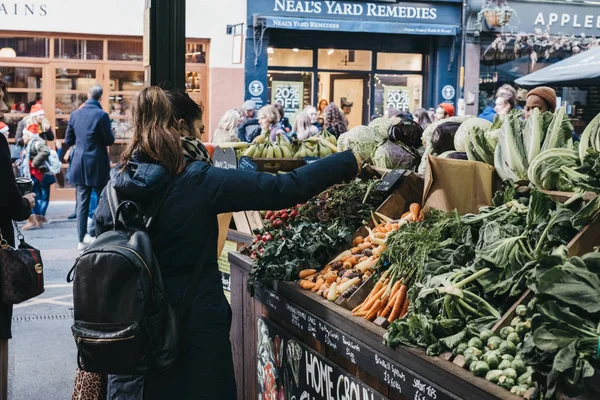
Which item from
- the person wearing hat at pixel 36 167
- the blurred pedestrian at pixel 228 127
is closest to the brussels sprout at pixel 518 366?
the blurred pedestrian at pixel 228 127

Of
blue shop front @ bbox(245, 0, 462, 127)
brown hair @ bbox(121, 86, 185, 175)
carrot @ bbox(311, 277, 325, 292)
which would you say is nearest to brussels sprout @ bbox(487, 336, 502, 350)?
carrot @ bbox(311, 277, 325, 292)

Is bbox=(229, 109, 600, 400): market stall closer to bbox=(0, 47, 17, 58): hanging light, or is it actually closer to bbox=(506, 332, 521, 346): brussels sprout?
bbox=(506, 332, 521, 346): brussels sprout

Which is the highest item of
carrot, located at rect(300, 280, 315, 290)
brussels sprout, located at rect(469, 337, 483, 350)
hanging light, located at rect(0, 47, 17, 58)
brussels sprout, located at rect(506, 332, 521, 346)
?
hanging light, located at rect(0, 47, 17, 58)

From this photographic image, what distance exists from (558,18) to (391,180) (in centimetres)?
1619

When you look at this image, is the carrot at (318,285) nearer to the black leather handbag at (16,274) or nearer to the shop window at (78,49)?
the black leather handbag at (16,274)

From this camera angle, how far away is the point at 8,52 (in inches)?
600

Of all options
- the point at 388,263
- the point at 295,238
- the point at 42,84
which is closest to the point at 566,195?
the point at 388,263

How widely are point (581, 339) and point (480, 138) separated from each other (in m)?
1.91

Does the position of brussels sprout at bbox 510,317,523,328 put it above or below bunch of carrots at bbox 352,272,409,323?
above

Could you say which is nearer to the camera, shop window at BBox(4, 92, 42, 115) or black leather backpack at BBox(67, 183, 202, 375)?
black leather backpack at BBox(67, 183, 202, 375)

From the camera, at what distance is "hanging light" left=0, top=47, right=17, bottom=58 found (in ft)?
50.0

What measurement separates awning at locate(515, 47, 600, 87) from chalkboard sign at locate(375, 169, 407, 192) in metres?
5.91

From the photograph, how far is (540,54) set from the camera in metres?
18.5

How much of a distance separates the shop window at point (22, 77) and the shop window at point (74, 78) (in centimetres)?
39
